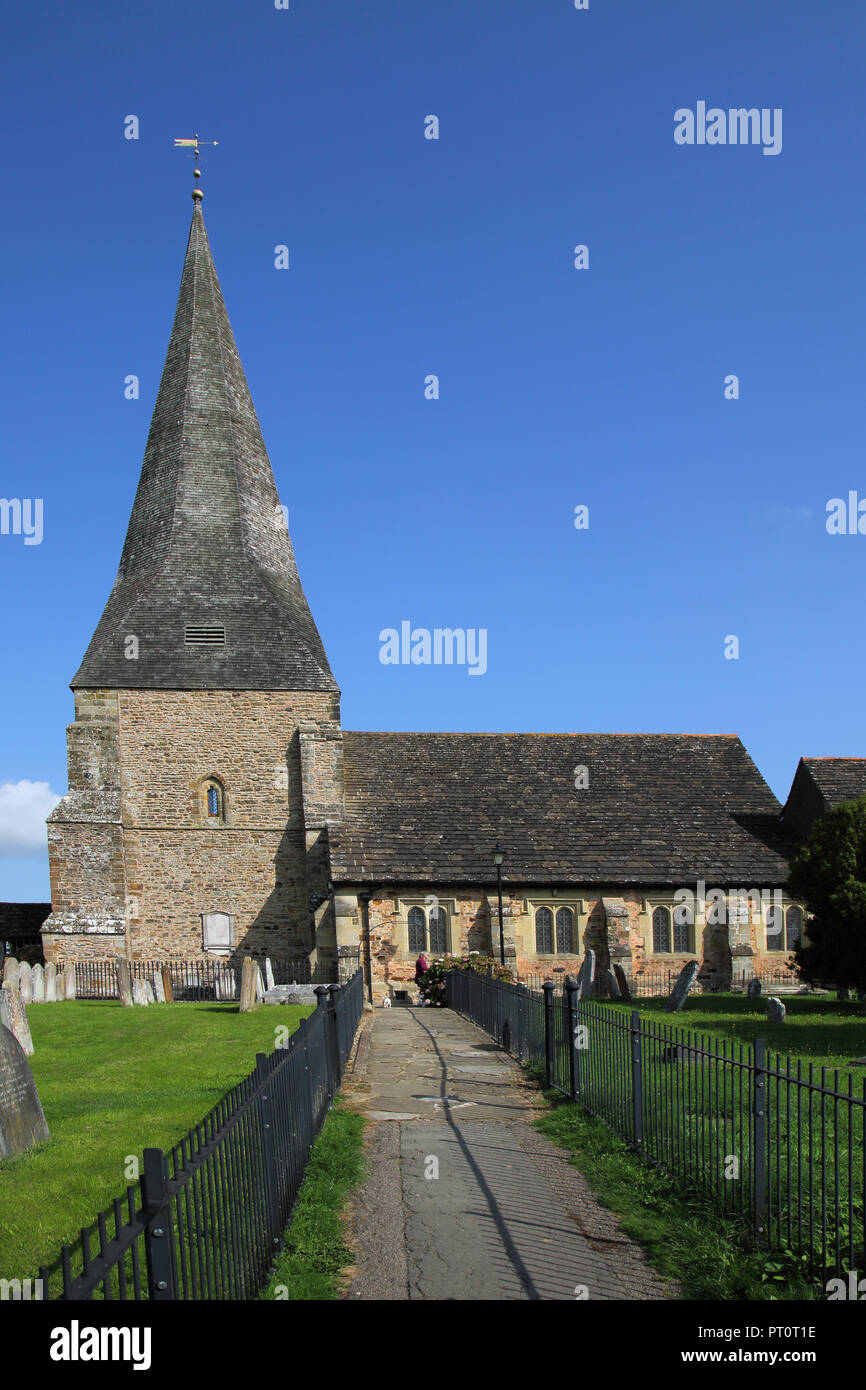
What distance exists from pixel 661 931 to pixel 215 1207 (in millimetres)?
27238

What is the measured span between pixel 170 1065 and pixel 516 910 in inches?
680

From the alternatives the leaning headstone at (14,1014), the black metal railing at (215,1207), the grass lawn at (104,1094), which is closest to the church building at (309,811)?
the grass lawn at (104,1094)

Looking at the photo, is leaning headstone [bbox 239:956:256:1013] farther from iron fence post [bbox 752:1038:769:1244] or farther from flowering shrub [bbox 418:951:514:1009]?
iron fence post [bbox 752:1038:769:1244]

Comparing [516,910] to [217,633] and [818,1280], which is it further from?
[818,1280]

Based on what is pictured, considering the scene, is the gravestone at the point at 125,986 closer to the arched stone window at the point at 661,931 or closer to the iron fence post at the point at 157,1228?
the arched stone window at the point at 661,931

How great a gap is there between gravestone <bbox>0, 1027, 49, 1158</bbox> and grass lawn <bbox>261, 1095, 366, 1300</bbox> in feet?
8.04

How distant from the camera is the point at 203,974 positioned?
97.0 ft

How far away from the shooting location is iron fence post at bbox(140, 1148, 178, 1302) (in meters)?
3.82

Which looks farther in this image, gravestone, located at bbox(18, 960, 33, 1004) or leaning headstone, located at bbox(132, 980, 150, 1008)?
leaning headstone, located at bbox(132, 980, 150, 1008)

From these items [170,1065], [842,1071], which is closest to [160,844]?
[170,1065]

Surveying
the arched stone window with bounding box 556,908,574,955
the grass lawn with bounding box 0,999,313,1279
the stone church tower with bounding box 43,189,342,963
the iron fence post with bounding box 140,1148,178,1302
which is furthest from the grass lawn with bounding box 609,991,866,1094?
the stone church tower with bounding box 43,189,342,963

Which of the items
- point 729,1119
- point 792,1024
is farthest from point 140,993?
point 729,1119

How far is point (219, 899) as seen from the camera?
3145cm
